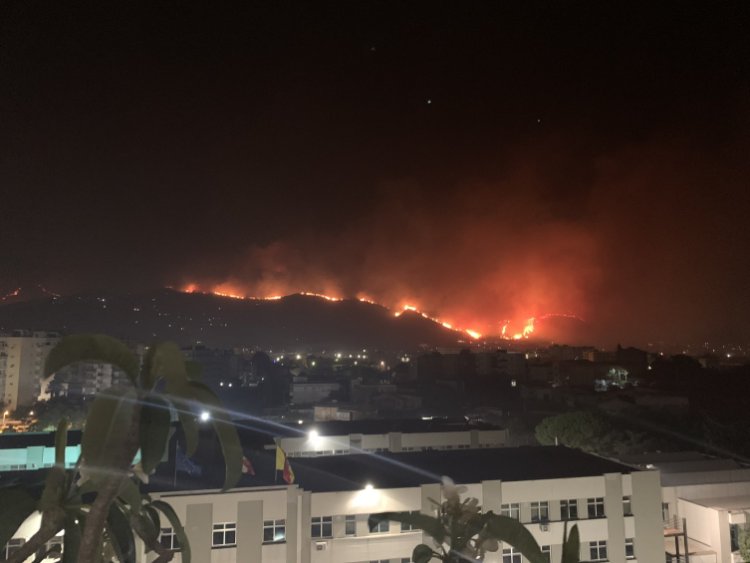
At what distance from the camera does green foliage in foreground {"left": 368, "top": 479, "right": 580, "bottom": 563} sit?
17.4 ft

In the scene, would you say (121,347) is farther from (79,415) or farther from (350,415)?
(79,415)

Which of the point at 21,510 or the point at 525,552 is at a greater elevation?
the point at 21,510

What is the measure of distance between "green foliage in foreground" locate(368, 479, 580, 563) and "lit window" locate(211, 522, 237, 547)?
7.05 metres

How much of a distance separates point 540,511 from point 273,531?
628 cm

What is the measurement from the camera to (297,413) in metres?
40.1

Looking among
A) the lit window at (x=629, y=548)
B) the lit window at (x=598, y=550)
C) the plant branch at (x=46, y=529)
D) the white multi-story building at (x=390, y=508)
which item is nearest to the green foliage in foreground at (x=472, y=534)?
the plant branch at (x=46, y=529)

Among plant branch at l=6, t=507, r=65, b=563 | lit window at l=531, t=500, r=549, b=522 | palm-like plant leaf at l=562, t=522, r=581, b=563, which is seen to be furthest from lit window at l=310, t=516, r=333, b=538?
plant branch at l=6, t=507, r=65, b=563

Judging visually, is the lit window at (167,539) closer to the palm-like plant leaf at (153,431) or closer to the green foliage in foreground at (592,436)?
the palm-like plant leaf at (153,431)

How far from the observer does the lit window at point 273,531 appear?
12086 millimetres

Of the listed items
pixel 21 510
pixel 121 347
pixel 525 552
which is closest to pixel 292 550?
pixel 525 552

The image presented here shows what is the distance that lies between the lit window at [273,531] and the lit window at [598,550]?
7188 mm

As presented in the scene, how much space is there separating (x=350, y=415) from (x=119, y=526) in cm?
3122

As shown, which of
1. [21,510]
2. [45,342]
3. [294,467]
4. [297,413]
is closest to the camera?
[21,510]

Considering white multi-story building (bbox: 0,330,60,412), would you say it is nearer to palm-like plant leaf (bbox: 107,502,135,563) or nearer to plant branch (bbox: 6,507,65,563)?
palm-like plant leaf (bbox: 107,502,135,563)
